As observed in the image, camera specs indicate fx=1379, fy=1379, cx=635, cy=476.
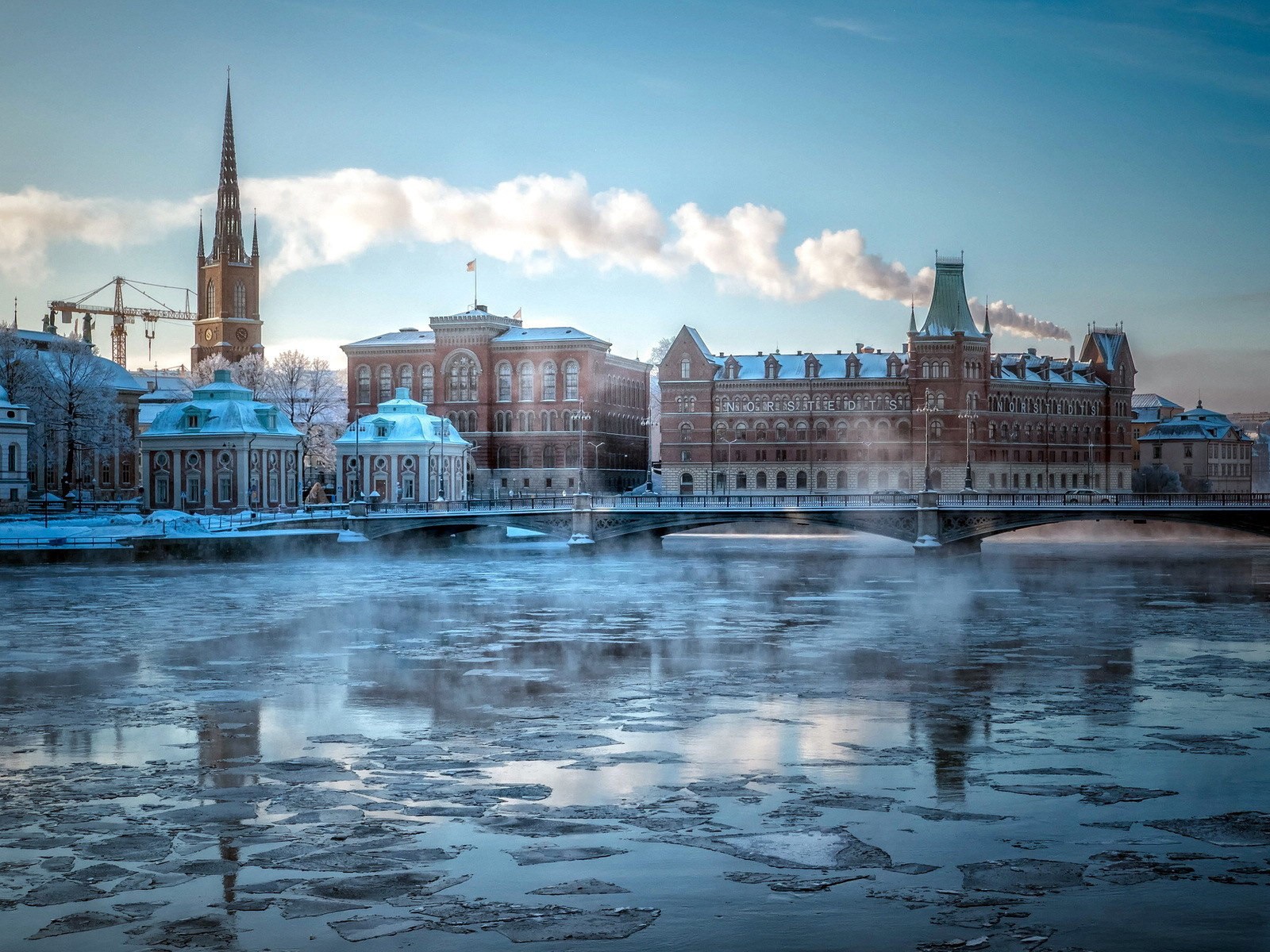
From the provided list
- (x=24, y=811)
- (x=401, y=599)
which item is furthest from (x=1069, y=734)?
(x=401, y=599)

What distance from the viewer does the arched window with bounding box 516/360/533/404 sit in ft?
403

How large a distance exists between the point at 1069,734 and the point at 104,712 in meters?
18.6

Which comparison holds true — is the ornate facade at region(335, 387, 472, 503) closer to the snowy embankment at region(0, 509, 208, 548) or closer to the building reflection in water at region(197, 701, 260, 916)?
the snowy embankment at region(0, 509, 208, 548)

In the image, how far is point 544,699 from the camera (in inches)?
1148

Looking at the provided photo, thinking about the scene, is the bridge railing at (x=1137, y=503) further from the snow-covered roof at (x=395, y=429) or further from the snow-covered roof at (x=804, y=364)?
the snow-covered roof at (x=804, y=364)

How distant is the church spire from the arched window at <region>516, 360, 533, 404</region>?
53172 millimetres

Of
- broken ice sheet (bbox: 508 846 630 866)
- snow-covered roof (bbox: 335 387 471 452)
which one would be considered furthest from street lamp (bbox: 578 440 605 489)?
broken ice sheet (bbox: 508 846 630 866)

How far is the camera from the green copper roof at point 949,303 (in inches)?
5118

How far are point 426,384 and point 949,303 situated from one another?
49771 millimetres

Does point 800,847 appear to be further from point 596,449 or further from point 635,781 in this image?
point 596,449

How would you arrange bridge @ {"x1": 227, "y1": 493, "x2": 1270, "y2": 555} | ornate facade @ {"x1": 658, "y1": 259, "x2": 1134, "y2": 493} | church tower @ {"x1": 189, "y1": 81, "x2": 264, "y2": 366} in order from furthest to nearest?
church tower @ {"x1": 189, "y1": 81, "x2": 264, "y2": 366} < ornate facade @ {"x1": 658, "y1": 259, "x2": 1134, "y2": 493} < bridge @ {"x1": 227, "y1": 493, "x2": 1270, "y2": 555}

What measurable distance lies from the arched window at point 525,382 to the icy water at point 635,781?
256 ft

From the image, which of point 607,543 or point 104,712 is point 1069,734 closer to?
point 104,712

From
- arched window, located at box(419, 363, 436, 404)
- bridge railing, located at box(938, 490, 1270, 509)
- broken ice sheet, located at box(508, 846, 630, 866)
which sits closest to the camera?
broken ice sheet, located at box(508, 846, 630, 866)
